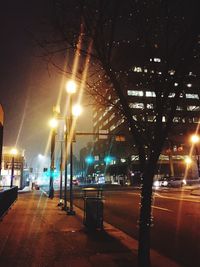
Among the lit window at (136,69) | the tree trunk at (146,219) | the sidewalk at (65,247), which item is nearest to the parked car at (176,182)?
the sidewalk at (65,247)

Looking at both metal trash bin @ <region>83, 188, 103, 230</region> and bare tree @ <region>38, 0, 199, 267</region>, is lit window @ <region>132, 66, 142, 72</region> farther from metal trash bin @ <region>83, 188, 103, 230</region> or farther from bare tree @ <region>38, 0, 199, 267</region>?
metal trash bin @ <region>83, 188, 103, 230</region>

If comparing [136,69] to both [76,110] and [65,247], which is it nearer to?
[65,247]

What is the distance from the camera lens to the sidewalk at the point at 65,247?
287 inches

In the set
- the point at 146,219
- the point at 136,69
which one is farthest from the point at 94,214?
the point at 136,69

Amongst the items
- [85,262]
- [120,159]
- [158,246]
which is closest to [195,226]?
[158,246]

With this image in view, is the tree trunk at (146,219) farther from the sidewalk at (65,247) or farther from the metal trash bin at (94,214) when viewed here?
the metal trash bin at (94,214)

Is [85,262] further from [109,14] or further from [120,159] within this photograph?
[120,159]

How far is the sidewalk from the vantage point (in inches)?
287

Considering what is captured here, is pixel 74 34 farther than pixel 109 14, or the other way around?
pixel 74 34

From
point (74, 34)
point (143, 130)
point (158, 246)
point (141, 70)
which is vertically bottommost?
point (158, 246)

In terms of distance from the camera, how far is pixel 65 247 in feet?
29.0

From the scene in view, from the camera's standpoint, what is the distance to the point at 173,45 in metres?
5.93

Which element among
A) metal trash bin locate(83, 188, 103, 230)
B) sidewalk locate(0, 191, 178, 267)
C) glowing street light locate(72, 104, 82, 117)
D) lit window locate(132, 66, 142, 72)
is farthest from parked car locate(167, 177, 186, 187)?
lit window locate(132, 66, 142, 72)

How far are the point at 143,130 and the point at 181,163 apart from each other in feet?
299
